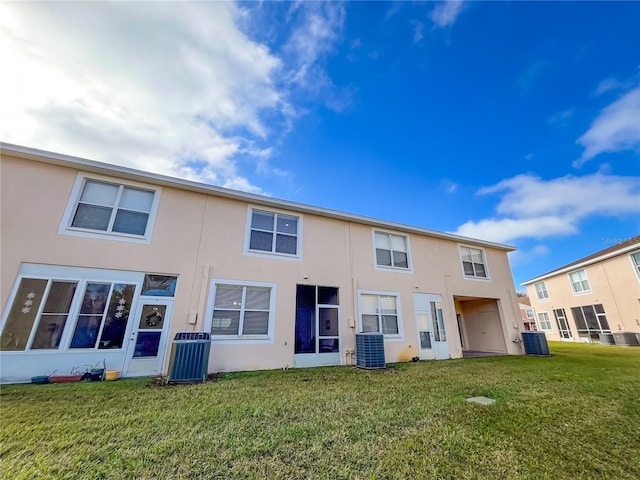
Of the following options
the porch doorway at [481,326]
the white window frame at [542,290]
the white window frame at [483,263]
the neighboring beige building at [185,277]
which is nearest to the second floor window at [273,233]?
the neighboring beige building at [185,277]

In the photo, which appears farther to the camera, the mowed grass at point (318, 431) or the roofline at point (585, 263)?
the roofline at point (585, 263)

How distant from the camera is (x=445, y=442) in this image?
2.96 meters

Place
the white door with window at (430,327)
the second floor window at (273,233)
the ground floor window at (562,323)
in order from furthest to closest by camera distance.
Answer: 1. the ground floor window at (562,323)
2. the white door with window at (430,327)
3. the second floor window at (273,233)

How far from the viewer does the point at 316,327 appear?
8.81 m

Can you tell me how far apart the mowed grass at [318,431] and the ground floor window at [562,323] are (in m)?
21.7

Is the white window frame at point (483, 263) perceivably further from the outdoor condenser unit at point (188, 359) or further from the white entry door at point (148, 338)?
the white entry door at point (148, 338)

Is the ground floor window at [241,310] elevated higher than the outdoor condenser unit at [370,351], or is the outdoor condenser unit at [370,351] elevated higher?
the ground floor window at [241,310]

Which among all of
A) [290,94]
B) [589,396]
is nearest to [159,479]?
[589,396]

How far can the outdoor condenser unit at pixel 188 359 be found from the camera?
6.06 metres

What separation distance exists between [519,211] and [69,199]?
27.0m

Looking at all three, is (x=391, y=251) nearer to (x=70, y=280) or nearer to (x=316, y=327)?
(x=316, y=327)

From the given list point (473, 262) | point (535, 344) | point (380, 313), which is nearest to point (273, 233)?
point (380, 313)

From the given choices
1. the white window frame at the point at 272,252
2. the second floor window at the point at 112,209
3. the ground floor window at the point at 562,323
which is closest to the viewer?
the second floor window at the point at 112,209

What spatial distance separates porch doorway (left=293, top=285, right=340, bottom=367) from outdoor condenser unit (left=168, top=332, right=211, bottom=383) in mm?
2966
